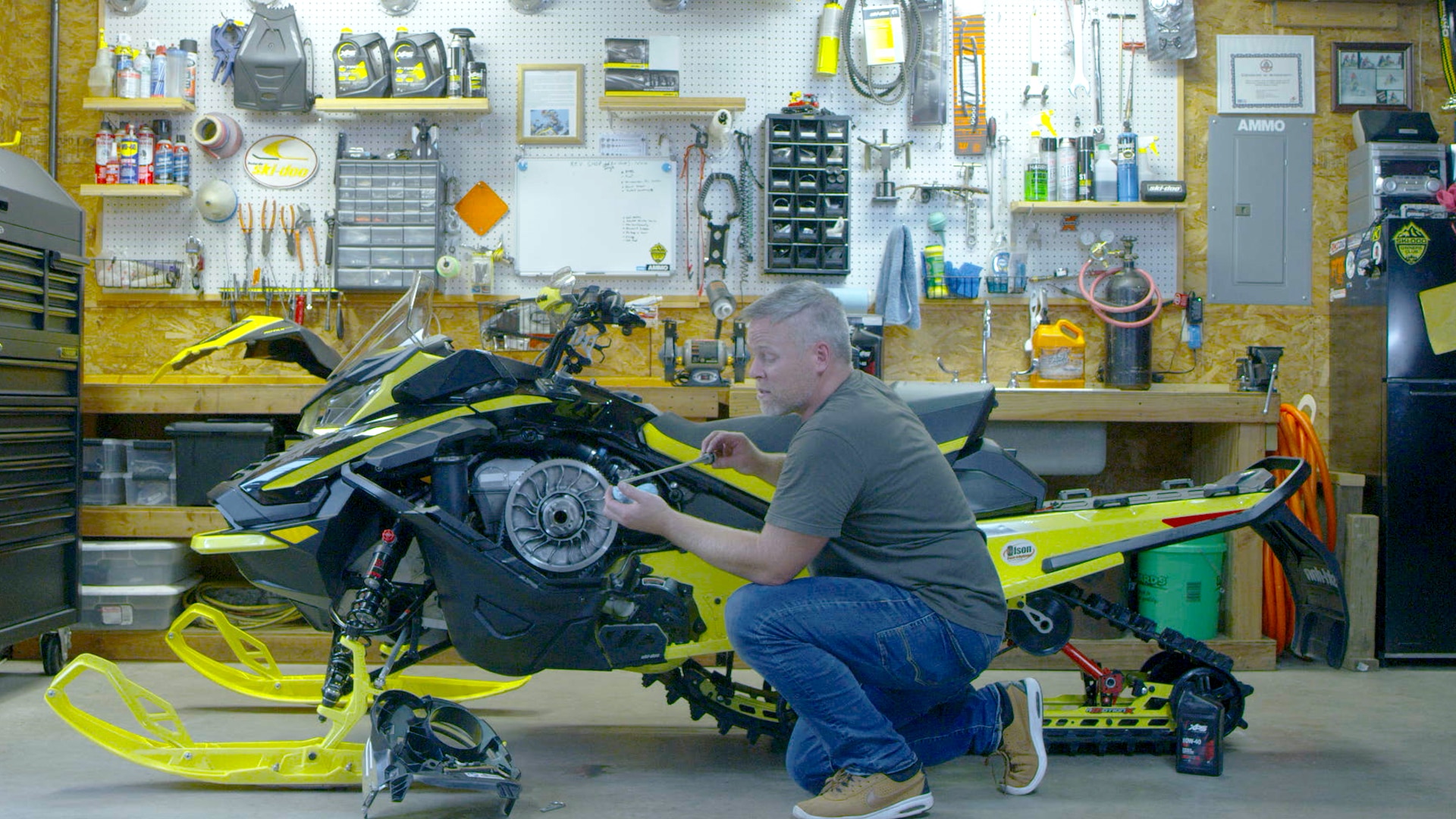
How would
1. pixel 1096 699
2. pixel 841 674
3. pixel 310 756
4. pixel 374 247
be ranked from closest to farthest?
pixel 841 674 < pixel 310 756 < pixel 1096 699 < pixel 374 247

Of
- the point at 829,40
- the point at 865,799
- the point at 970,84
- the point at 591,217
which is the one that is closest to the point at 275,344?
the point at 865,799

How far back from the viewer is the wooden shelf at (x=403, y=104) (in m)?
4.44

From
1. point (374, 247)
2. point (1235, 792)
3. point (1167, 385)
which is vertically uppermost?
point (374, 247)

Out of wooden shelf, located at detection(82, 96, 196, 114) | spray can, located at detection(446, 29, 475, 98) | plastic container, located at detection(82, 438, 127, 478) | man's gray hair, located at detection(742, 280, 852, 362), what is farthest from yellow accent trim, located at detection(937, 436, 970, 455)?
wooden shelf, located at detection(82, 96, 196, 114)

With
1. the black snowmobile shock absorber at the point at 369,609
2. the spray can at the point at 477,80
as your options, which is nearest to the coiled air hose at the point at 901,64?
the spray can at the point at 477,80

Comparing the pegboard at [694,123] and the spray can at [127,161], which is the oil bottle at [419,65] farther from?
the spray can at [127,161]

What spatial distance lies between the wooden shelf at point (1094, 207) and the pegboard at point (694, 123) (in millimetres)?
95

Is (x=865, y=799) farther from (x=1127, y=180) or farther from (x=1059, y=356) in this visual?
(x=1127, y=180)

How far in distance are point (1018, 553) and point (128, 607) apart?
9.65 feet

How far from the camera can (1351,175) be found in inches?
181

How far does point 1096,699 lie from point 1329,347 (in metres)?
2.44

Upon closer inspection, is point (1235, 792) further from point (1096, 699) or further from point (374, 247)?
point (374, 247)

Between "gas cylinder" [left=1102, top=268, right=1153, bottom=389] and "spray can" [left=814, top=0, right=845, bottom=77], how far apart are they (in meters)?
1.38

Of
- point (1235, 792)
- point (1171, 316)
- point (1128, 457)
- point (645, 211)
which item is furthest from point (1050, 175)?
point (1235, 792)
